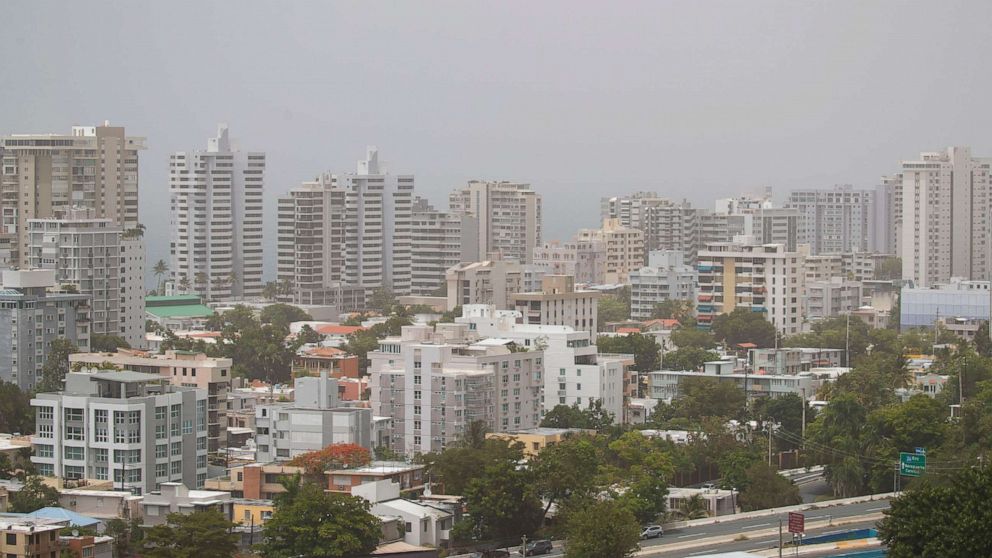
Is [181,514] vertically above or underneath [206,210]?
underneath

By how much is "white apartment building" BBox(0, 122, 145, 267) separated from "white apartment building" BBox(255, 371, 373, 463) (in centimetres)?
1669

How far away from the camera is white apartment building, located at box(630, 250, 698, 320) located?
53.9 metres

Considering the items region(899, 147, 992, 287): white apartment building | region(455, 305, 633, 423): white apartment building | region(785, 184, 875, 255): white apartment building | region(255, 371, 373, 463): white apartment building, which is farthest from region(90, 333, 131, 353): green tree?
region(785, 184, 875, 255): white apartment building

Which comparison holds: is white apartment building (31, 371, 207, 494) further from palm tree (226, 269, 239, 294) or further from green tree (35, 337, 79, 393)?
palm tree (226, 269, 239, 294)

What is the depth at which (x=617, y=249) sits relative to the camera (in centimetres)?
6194

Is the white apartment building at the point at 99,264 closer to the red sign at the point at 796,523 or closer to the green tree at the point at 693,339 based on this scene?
the green tree at the point at 693,339

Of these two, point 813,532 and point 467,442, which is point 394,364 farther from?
point 813,532

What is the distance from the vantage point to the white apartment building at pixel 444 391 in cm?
2909

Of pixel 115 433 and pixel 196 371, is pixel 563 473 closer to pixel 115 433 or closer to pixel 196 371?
pixel 115 433

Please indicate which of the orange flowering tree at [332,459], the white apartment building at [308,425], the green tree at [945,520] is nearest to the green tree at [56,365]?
the white apartment building at [308,425]

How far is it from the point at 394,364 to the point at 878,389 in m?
7.47

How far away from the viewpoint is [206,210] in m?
57.4

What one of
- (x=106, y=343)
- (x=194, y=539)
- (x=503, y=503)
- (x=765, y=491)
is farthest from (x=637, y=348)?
(x=194, y=539)

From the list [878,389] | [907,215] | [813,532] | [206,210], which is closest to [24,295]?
[878,389]
